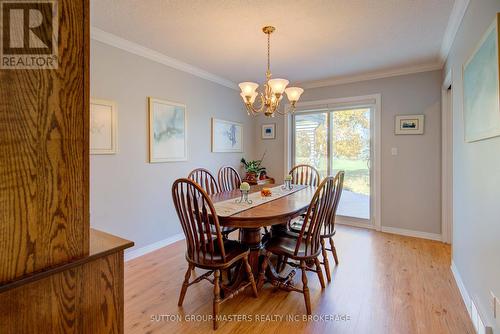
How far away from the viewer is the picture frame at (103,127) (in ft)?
8.23

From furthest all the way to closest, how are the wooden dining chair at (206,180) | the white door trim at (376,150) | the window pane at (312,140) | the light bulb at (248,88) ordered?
the window pane at (312,140) → the white door trim at (376,150) → the wooden dining chair at (206,180) → the light bulb at (248,88)

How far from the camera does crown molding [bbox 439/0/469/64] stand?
208 centimetres

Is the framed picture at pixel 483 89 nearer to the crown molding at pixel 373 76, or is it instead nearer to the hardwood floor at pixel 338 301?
the hardwood floor at pixel 338 301

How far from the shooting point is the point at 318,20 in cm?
231

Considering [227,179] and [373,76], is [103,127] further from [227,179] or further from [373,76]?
[373,76]

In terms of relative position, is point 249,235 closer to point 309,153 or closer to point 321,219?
point 321,219

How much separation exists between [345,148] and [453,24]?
6.82 feet

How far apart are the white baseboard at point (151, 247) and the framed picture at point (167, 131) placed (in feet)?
3.33

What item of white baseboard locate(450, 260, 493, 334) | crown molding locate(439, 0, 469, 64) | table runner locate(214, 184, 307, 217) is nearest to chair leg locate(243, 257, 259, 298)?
table runner locate(214, 184, 307, 217)

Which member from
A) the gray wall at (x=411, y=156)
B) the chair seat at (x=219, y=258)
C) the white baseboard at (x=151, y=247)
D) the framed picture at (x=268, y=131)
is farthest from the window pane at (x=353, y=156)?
the chair seat at (x=219, y=258)

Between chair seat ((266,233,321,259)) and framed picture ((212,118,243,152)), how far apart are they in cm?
218

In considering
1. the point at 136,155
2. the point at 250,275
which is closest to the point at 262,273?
the point at 250,275

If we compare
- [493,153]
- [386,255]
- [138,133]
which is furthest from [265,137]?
[493,153]

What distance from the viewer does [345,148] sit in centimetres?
416
